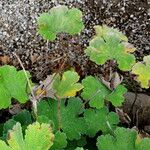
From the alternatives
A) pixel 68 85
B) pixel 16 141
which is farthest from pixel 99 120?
pixel 16 141

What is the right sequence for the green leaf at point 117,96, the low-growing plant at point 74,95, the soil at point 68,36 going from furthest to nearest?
the soil at point 68,36 → the green leaf at point 117,96 → the low-growing plant at point 74,95

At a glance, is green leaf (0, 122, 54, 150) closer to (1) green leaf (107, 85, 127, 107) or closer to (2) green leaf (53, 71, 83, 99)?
(2) green leaf (53, 71, 83, 99)

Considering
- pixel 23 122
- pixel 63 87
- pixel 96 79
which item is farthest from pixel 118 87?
pixel 23 122

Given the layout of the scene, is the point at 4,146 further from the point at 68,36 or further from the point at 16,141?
the point at 68,36

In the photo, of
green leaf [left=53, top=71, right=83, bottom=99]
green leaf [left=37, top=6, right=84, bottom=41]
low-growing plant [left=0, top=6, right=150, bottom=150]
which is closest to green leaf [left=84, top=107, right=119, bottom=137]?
low-growing plant [left=0, top=6, right=150, bottom=150]

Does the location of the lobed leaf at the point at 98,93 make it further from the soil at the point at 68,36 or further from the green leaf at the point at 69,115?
the soil at the point at 68,36

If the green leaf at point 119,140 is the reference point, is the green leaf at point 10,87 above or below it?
above

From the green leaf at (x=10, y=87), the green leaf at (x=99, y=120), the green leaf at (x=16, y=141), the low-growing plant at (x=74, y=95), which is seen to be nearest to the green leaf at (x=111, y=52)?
the low-growing plant at (x=74, y=95)
